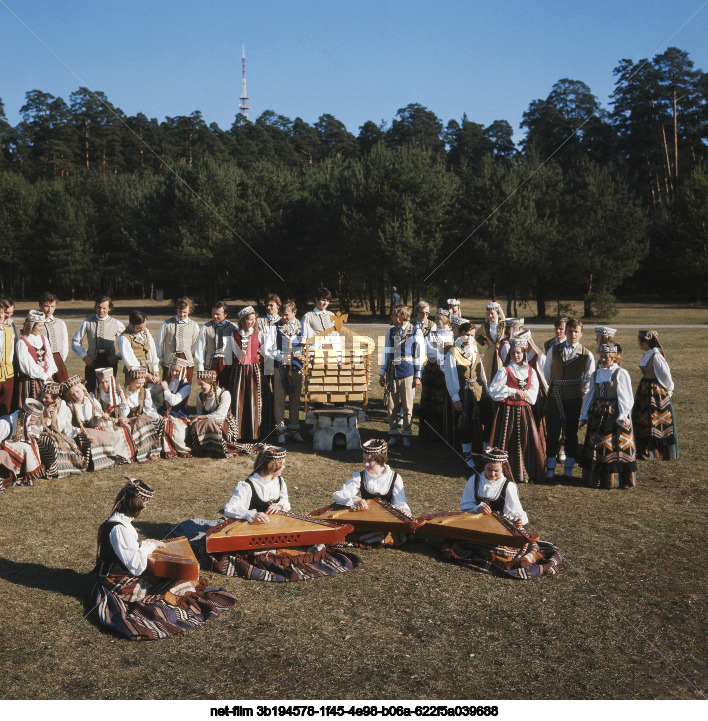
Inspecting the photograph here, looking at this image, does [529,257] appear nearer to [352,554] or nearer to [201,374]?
[201,374]

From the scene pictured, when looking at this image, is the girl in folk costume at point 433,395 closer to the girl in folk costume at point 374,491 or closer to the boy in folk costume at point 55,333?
the girl in folk costume at point 374,491

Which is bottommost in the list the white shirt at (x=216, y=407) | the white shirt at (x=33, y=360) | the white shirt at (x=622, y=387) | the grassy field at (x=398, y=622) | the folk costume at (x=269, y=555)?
the grassy field at (x=398, y=622)

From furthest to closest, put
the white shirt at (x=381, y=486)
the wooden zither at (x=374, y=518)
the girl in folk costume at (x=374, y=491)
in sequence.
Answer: the white shirt at (x=381, y=486) → the girl in folk costume at (x=374, y=491) → the wooden zither at (x=374, y=518)

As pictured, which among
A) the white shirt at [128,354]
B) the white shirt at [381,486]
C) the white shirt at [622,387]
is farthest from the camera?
the white shirt at [128,354]

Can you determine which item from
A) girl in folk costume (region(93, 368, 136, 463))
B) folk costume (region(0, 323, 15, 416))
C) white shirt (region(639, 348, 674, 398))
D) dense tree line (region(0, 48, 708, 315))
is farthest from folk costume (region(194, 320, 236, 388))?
dense tree line (region(0, 48, 708, 315))

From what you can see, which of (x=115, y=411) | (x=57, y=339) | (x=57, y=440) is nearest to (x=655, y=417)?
(x=115, y=411)

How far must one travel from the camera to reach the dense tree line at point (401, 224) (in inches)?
1308

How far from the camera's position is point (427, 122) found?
5975cm

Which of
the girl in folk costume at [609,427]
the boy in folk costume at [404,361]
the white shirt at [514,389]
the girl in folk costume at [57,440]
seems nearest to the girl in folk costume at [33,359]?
the girl in folk costume at [57,440]

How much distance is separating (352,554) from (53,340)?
5.83 meters

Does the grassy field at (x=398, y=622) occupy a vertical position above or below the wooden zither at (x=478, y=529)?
below

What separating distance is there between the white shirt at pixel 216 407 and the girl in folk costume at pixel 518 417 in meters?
3.32

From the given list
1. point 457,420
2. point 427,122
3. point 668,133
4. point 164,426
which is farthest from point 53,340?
point 427,122

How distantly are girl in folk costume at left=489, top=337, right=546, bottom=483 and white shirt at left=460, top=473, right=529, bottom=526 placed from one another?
181 cm
